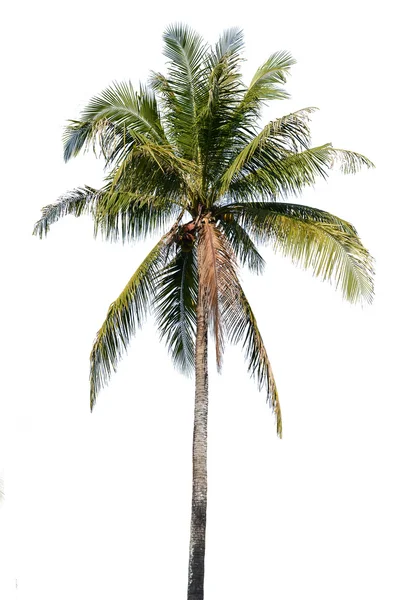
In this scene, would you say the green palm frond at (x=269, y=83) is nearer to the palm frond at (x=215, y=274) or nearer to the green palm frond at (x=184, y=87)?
the green palm frond at (x=184, y=87)

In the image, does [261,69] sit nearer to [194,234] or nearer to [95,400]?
[194,234]

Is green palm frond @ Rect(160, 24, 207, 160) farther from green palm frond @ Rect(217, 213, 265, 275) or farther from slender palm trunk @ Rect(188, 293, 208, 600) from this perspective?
slender palm trunk @ Rect(188, 293, 208, 600)

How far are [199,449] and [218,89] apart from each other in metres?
7.08

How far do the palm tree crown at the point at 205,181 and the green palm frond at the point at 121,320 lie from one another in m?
0.02

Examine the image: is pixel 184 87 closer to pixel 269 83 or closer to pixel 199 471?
pixel 269 83

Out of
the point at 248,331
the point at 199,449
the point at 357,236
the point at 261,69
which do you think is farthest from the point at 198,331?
the point at 261,69

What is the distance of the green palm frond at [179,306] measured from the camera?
19016mm

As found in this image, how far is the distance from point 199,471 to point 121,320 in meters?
3.56

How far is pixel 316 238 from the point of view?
17.2 metres

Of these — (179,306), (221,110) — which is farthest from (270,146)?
(179,306)

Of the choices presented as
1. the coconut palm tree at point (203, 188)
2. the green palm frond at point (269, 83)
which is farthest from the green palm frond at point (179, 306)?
the green palm frond at point (269, 83)

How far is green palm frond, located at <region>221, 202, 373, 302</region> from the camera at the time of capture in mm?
16750

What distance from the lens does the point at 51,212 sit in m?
19.1

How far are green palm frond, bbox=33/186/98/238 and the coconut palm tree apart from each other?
0.08ft
